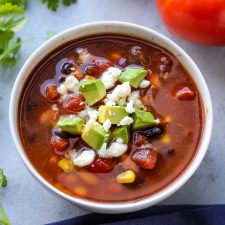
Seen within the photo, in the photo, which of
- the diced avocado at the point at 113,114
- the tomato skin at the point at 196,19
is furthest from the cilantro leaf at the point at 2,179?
the tomato skin at the point at 196,19

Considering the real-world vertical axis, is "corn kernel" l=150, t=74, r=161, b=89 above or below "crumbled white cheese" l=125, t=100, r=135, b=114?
above

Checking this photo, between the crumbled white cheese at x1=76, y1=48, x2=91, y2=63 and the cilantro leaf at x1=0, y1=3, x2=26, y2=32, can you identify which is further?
the cilantro leaf at x1=0, y1=3, x2=26, y2=32

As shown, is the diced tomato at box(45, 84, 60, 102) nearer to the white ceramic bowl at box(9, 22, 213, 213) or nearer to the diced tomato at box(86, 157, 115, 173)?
the white ceramic bowl at box(9, 22, 213, 213)

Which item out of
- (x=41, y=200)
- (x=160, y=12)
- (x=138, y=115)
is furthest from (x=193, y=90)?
(x=41, y=200)

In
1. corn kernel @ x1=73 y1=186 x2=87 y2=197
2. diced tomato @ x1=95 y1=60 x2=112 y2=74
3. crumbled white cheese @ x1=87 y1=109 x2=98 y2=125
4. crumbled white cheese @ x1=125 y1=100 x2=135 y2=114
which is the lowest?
corn kernel @ x1=73 y1=186 x2=87 y2=197

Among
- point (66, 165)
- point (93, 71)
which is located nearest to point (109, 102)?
point (93, 71)

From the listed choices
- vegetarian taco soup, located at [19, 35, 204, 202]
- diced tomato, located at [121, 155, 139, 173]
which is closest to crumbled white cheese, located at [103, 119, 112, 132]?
vegetarian taco soup, located at [19, 35, 204, 202]
